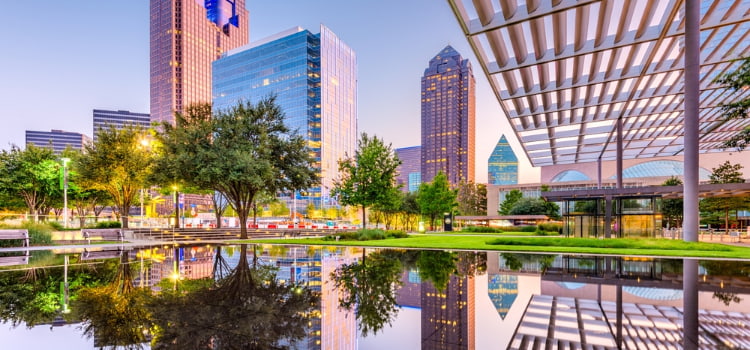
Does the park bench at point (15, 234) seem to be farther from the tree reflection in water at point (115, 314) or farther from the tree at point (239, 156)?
the tree reflection in water at point (115, 314)

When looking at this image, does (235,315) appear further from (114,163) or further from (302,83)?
(302,83)

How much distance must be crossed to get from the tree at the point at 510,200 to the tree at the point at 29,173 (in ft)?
253

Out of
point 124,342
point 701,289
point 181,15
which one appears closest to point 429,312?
point 124,342

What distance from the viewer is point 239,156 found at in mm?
26500

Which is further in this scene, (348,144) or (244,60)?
(348,144)

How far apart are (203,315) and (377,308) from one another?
3011mm

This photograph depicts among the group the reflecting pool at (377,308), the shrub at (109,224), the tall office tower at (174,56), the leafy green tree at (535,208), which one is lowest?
the leafy green tree at (535,208)

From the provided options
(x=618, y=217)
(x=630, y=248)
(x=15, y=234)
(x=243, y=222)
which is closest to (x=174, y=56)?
(x=243, y=222)

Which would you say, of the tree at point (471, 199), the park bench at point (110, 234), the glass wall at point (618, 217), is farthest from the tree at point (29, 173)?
the tree at point (471, 199)

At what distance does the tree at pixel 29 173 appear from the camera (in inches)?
1401

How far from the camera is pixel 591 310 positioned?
20.5 feet

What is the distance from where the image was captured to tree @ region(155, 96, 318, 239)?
2669 centimetres

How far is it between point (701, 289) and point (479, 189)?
10153 centimetres

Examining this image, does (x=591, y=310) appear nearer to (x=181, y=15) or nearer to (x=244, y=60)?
(x=244, y=60)
